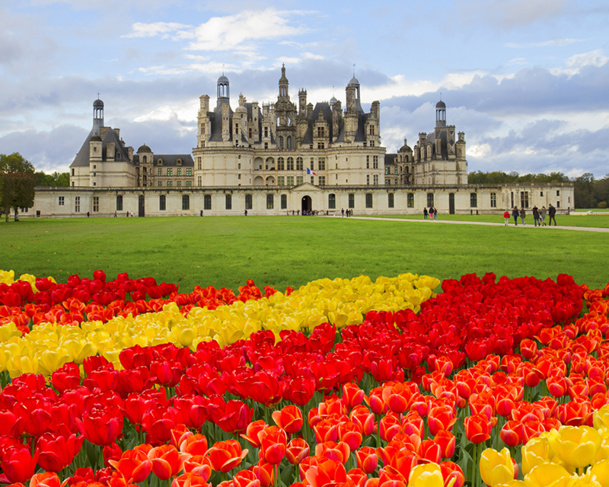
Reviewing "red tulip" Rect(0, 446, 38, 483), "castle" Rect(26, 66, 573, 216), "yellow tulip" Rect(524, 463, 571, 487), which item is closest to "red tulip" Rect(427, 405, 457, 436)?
"yellow tulip" Rect(524, 463, 571, 487)

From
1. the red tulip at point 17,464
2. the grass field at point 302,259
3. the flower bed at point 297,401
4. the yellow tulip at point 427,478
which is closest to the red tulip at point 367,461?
the flower bed at point 297,401

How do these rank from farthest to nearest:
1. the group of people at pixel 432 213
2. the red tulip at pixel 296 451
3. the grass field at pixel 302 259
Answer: the group of people at pixel 432 213
the grass field at pixel 302 259
the red tulip at pixel 296 451

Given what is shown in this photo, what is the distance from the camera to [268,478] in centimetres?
208

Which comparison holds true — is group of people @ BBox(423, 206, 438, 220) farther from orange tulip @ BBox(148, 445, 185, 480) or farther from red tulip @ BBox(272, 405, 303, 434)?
orange tulip @ BBox(148, 445, 185, 480)

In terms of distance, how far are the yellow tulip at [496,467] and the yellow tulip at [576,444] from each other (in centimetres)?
26

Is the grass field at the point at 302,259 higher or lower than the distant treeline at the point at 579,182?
lower

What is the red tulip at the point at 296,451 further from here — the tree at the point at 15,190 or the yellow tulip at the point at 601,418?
the tree at the point at 15,190

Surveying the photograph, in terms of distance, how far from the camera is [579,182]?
110 metres

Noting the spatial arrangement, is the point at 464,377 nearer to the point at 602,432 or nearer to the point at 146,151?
the point at 602,432

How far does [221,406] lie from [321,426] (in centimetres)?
57

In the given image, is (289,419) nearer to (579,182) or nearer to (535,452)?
(535,452)

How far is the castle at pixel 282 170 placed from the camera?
7312 centimetres

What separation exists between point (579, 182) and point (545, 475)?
122001 mm

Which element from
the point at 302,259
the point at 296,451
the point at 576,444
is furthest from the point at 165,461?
the point at 302,259
